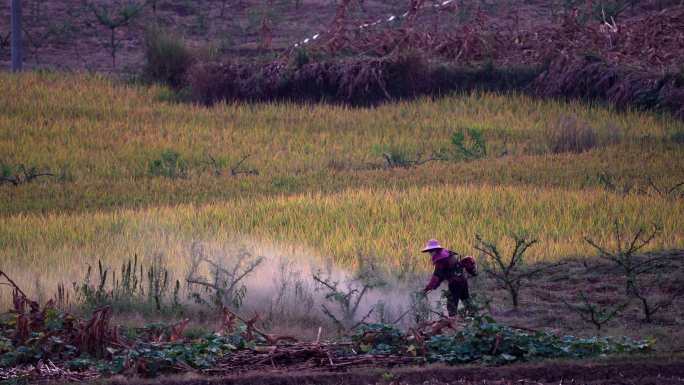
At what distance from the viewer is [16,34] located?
23.2m

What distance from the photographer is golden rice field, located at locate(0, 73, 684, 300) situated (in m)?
11.0

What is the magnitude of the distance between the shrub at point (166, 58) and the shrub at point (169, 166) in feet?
24.4

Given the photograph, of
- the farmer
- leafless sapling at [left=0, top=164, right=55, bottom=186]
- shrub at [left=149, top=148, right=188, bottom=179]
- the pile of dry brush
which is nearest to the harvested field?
the farmer

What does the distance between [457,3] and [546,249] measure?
19289 millimetres

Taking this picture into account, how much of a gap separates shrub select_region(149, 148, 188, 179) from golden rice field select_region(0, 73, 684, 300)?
7.5 inches

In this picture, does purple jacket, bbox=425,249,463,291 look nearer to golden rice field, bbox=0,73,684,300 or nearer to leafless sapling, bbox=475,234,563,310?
leafless sapling, bbox=475,234,563,310

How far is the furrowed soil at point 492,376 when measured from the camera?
6258 mm

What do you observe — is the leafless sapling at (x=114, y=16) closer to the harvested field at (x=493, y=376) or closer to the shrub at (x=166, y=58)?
A: the shrub at (x=166, y=58)

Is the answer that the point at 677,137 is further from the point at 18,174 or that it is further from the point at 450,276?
the point at 18,174

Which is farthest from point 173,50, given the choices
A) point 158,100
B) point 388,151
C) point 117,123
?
point 388,151

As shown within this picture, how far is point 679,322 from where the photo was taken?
7984 millimetres

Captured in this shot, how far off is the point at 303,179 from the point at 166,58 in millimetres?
9511

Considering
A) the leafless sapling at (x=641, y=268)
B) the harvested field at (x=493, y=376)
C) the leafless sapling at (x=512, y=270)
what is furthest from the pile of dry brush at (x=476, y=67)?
the harvested field at (x=493, y=376)

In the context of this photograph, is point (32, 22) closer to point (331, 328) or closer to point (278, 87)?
point (278, 87)
